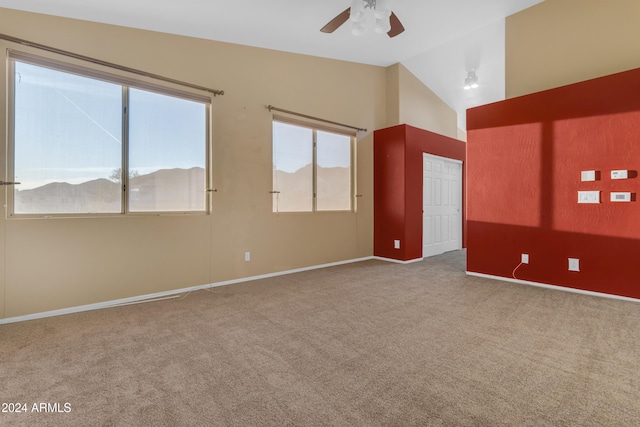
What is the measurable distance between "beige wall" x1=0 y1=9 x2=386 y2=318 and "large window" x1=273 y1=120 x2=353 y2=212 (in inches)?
7.9

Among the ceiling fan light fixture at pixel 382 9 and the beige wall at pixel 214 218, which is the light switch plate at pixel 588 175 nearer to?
the ceiling fan light fixture at pixel 382 9

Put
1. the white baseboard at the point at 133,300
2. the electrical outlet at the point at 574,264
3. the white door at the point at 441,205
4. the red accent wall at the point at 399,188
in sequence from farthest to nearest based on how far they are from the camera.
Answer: the white door at the point at 441,205, the red accent wall at the point at 399,188, the electrical outlet at the point at 574,264, the white baseboard at the point at 133,300

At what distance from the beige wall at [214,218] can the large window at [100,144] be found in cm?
16

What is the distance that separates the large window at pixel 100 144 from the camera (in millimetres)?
2729

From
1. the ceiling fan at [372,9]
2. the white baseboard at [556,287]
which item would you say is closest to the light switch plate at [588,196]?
the white baseboard at [556,287]

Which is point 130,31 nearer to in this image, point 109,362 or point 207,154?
point 207,154

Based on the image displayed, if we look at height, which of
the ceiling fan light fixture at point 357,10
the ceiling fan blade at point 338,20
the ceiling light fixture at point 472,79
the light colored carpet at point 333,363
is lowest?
the light colored carpet at point 333,363

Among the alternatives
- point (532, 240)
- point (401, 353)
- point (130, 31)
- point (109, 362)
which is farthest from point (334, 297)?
point (130, 31)

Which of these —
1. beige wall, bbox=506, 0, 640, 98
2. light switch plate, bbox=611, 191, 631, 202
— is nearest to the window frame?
beige wall, bbox=506, 0, 640, 98

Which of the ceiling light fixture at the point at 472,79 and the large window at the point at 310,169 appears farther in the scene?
the ceiling light fixture at the point at 472,79

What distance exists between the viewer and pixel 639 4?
3412mm

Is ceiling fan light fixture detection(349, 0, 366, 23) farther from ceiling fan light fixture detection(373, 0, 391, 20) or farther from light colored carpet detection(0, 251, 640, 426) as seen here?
light colored carpet detection(0, 251, 640, 426)

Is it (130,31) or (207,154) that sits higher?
(130,31)

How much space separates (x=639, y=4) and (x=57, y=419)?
21.0 ft
